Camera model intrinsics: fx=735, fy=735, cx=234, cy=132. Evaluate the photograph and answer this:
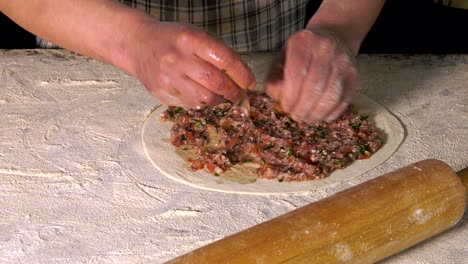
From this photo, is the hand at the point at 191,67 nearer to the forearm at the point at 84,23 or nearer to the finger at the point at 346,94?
the forearm at the point at 84,23

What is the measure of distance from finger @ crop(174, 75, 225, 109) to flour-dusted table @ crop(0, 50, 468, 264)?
0.81ft

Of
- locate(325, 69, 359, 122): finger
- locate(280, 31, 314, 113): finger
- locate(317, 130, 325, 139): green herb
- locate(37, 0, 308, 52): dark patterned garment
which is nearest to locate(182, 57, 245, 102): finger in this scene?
locate(280, 31, 314, 113): finger

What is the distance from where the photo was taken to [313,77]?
1.66m

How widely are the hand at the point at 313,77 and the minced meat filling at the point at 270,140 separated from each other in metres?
0.10

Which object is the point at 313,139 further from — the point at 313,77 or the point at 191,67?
the point at 191,67

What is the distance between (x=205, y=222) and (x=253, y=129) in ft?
1.20

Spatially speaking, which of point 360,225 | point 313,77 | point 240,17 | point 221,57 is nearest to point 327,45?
point 313,77

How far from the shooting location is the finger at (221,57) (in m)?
1.46

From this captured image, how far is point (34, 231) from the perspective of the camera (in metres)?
1.56

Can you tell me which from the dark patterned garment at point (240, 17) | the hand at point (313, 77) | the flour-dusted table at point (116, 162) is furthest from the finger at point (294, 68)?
the dark patterned garment at point (240, 17)

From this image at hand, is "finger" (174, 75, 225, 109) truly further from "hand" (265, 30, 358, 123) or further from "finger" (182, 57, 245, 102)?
"hand" (265, 30, 358, 123)

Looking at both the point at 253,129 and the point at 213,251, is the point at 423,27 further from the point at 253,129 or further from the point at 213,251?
the point at 213,251

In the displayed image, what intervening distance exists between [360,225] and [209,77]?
1.37 feet

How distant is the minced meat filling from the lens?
1.75m
